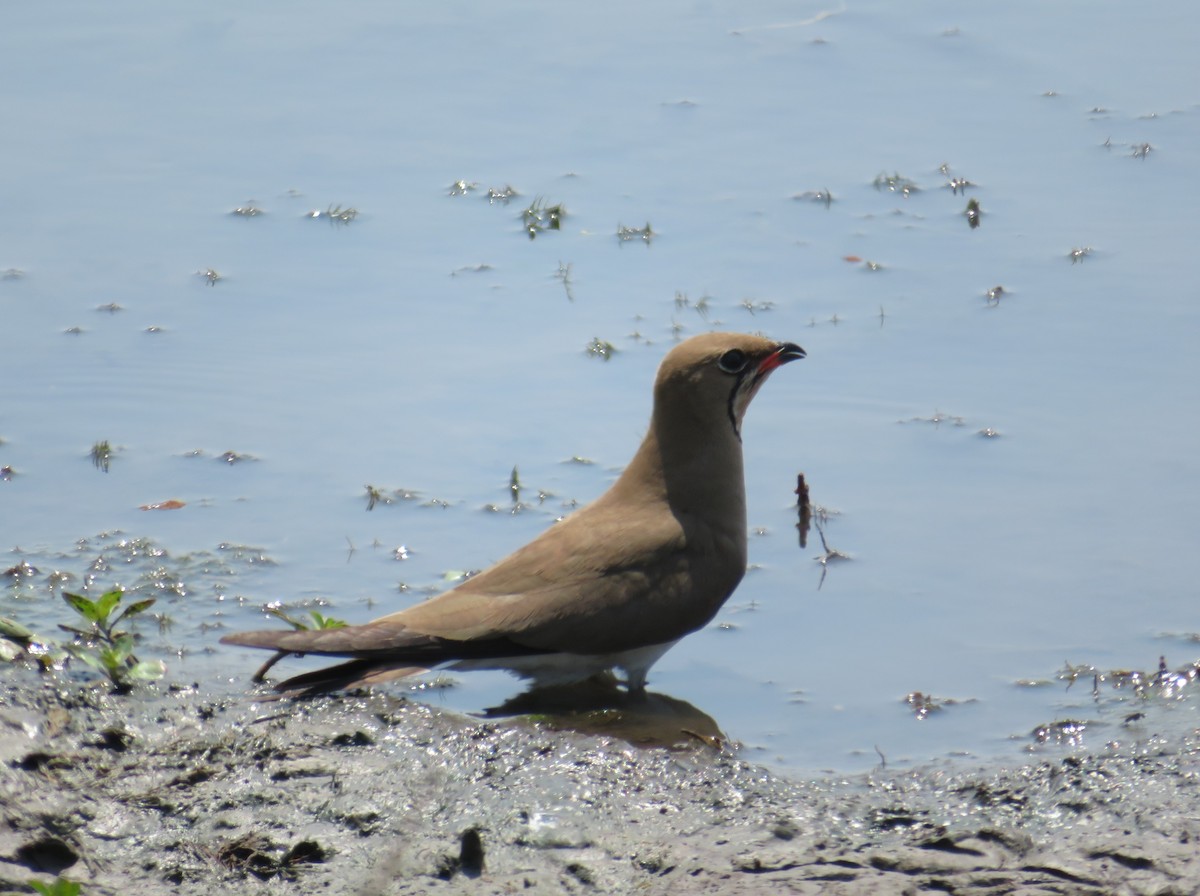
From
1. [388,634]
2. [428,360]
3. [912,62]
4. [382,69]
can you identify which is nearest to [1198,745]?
[388,634]

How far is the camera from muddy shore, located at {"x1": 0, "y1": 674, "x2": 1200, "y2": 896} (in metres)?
4.21

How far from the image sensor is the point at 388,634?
539cm

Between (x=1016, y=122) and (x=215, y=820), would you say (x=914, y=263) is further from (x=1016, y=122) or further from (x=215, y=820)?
(x=215, y=820)

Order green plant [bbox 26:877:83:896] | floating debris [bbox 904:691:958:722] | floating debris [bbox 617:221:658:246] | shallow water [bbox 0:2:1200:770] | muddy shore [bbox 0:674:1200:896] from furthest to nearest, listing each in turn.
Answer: floating debris [bbox 617:221:658:246], shallow water [bbox 0:2:1200:770], floating debris [bbox 904:691:958:722], muddy shore [bbox 0:674:1200:896], green plant [bbox 26:877:83:896]

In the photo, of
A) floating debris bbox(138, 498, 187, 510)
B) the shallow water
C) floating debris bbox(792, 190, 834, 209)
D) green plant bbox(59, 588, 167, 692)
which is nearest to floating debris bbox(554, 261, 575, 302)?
the shallow water

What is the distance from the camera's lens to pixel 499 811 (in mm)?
4652

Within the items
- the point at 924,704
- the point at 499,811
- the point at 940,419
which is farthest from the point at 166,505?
the point at 940,419

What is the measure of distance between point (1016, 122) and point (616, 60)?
8.65 feet

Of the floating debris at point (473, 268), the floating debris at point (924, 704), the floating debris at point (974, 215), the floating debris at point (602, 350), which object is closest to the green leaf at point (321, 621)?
the floating debris at point (924, 704)

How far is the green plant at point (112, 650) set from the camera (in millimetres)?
5375

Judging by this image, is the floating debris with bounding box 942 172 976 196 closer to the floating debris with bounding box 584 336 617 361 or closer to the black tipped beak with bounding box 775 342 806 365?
the floating debris with bounding box 584 336 617 361

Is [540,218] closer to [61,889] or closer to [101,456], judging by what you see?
[101,456]

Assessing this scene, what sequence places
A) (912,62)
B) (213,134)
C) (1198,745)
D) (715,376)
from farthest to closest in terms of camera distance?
(912,62), (213,134), (715,376), (1198,745)

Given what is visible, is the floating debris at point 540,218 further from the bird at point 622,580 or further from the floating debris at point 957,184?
the bird at point 622,580
